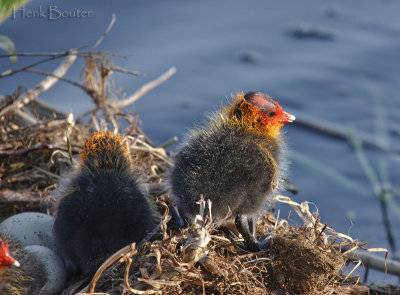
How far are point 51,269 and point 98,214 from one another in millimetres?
220

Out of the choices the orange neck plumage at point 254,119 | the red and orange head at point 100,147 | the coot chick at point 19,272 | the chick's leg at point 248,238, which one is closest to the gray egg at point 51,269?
the coot chick at point 19,272

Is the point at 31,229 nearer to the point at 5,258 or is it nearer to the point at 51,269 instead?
→ the point at 51,269

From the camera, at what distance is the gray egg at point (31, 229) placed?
1905mm

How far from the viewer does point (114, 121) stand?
2406mm

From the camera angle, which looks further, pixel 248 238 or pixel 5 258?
Answer: pixel 248 238

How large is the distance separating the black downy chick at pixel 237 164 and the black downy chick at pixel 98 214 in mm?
133

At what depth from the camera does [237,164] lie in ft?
5.62

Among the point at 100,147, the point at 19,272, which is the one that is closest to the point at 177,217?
the point at 100,147

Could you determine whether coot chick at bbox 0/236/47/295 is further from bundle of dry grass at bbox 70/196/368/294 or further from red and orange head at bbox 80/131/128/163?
red and orange head at bbox 80/131/128/163

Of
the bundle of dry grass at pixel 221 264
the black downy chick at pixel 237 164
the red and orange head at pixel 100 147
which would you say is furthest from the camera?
the red and orange head at pixel 100 147

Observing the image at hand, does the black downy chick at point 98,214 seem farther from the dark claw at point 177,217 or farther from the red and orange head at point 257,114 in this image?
the red and orange head at point 257,114

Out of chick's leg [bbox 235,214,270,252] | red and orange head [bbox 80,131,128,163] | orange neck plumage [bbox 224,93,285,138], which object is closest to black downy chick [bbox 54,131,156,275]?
red and orange head [bbox 80,131,128,163]

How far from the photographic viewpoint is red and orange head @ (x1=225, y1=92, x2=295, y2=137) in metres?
1.80

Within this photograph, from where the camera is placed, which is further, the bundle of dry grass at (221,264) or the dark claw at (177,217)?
the dark claw at (177,217)
